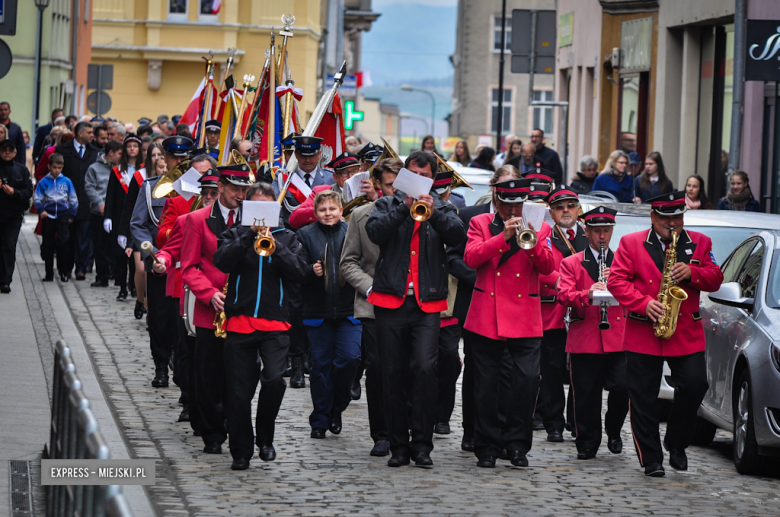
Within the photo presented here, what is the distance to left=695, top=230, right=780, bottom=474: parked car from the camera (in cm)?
892

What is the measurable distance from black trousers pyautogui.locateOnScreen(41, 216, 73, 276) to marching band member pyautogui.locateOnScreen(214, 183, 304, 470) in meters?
10.9

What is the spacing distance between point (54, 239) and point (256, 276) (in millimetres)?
11259

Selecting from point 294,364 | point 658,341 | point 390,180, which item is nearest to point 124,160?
point 294,364

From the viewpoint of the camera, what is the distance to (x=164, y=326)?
11695 mm

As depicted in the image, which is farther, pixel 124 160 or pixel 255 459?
pixel 124 160

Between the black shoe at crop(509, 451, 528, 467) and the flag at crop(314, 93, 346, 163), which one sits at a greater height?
the flag at crop(314, 93, 346, 163)

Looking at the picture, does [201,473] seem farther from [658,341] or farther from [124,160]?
[124,160]

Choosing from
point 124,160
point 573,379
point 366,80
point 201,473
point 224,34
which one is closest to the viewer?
point 201,473

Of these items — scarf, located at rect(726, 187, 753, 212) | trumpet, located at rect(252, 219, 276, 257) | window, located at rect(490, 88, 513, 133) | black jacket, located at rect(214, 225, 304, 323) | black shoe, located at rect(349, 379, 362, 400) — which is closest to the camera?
trumpet, located at rect(252, 219, 276, 257)

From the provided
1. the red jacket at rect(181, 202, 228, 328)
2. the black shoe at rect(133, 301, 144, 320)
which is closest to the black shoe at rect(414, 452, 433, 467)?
the red jacket at rect(181, 202, 228, 328)

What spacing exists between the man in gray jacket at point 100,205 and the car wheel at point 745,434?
1114 cm

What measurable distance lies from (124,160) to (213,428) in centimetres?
823

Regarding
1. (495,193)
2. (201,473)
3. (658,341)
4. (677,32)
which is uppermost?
(677,32)

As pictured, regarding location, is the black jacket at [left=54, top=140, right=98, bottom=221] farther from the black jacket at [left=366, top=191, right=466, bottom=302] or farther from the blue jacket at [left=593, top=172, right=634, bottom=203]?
the black jacket at [left=366, top=191, right=466, bottom=302]
